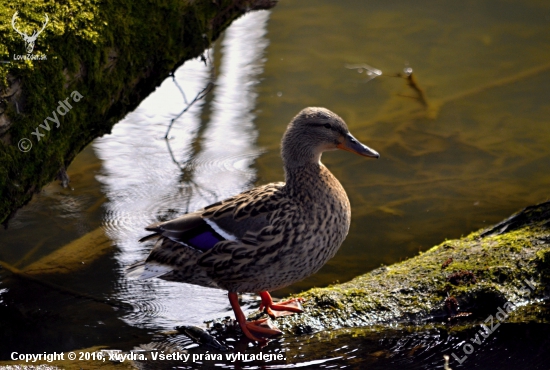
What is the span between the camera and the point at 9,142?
15.2ft

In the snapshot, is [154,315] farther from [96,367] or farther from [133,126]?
[133,126]

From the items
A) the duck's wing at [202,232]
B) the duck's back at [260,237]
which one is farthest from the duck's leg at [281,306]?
the duck's wing at [202,232]

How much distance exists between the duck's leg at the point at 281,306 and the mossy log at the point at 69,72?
187cm

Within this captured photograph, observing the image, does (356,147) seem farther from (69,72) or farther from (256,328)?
(69,72)

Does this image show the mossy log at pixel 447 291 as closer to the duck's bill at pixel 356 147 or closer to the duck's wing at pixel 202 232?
the duck's wing at pixel 202 232

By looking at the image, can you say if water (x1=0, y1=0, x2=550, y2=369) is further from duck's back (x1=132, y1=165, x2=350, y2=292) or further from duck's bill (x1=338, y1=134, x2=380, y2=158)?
duck's bill (x1=338, y1=134, x2=380, y2=158)

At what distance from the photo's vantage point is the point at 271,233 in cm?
435

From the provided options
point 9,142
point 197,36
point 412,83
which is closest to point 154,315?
point 9,142

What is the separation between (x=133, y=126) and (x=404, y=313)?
15.5ft

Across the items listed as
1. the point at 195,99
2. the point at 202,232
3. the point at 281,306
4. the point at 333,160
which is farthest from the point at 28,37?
the point at 333,160

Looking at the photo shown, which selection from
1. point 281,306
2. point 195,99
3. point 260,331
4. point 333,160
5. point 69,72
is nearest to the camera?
point 260,331

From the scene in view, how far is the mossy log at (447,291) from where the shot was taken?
14.0 feet

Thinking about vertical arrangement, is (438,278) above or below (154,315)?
above

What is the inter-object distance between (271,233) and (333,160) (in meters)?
3.06
